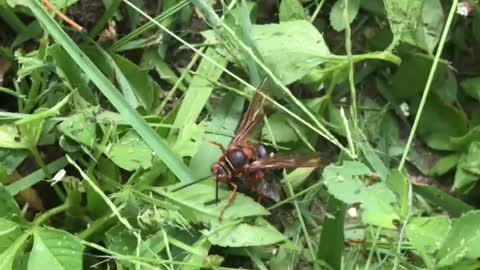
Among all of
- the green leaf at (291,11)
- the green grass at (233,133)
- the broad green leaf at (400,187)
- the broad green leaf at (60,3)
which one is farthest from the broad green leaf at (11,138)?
the broad green leaf at (400,187)

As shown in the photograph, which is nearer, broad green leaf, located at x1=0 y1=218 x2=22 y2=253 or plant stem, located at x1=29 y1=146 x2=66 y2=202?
broad green leaf, located at x1=0 y1=218 x2=22 y2=253

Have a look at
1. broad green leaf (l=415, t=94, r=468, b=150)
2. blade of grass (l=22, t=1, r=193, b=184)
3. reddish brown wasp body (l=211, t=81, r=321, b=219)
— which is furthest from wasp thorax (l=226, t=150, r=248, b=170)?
broad green leaf (l=415, t=94, r=468, b=150)

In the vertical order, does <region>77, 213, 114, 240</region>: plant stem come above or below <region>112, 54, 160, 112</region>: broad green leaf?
below

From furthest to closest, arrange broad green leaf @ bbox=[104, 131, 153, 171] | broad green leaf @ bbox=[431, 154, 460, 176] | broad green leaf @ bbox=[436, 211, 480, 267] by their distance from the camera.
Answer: broad green leaf @ bbox=[431, 154, 460, 176], broad green leaf @ bbox=[104, 131, 153, 171], broad green leaf @ bbox=[436, 211, 480, 267]

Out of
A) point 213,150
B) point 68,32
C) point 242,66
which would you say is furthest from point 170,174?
point 68,32

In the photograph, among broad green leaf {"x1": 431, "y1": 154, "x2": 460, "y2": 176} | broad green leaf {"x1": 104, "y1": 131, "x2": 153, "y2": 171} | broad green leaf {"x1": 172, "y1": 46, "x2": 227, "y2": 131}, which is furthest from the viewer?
broad green leaf {"x1": 431, "y1": 154, "x2": 460, "y2": 176}

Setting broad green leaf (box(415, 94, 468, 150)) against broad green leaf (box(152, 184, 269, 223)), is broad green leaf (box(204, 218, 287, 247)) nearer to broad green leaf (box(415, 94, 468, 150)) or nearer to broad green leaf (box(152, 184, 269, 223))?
broad green leaf (box(152, 184, 269, 223))

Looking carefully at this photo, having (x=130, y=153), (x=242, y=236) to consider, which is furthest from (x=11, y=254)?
(x=242, y=236)

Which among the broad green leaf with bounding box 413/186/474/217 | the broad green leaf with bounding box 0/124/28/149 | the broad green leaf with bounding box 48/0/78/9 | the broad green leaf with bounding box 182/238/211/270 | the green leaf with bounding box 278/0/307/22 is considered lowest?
the broad green leaf with bounding box 413/186/474/217
